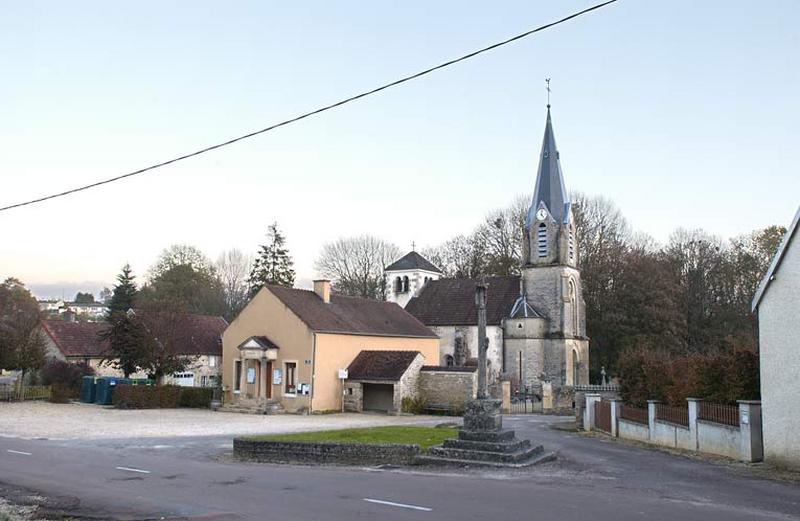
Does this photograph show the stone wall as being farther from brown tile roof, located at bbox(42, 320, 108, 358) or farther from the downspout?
brown tile roof, located at bbox(42, 320, 108, 358)

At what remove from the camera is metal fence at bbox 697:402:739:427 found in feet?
61.2

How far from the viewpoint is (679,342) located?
52812mm

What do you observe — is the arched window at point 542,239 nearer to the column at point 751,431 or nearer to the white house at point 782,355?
the white house at point 782,355

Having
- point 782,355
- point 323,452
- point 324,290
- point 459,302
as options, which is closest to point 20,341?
Answer: point 324,290

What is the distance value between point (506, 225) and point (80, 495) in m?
55.4

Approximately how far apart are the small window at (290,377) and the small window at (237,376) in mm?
3053

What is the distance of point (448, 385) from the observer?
39.0 meters

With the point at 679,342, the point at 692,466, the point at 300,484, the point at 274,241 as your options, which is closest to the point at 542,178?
the point at 679,342

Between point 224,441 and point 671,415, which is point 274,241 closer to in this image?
point 224,441

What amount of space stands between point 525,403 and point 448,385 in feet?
19.6

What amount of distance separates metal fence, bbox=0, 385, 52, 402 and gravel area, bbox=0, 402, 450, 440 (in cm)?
223

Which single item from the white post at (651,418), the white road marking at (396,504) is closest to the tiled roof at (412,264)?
the white post at (651,418)

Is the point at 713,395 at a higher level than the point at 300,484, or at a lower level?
higher

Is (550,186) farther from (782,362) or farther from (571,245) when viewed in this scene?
(782,362)
